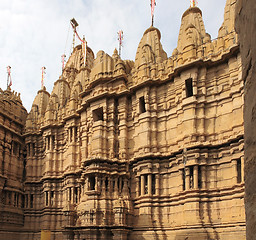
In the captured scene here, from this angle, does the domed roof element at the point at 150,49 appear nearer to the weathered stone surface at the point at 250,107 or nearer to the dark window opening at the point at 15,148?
the dark window opening at the point at 15,148

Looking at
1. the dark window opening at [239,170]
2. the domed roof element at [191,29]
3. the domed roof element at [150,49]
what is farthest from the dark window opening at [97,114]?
Result: the dark window opening at [239,170]

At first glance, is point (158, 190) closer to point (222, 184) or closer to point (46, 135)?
point (222, 184)

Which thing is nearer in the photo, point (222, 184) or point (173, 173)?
point (222, 184)

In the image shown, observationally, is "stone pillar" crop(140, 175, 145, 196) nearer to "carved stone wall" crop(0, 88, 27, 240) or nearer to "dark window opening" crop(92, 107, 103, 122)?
"dark window opening" crop(92, 107, 103, 122)

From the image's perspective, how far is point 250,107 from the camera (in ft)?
8.51

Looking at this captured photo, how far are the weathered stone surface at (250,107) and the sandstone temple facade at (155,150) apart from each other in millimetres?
15142

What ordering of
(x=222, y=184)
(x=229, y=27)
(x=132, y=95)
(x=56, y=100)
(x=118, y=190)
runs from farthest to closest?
(x=56, y=100)
(x=132, y=95)
(x=118, y=190)
(x=229, y=27)
(x=222, y=184)

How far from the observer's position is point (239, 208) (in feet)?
55.2

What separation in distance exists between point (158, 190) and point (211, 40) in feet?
33.2

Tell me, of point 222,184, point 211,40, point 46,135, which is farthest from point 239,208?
point 46,135

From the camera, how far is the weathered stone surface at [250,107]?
8.22 ft

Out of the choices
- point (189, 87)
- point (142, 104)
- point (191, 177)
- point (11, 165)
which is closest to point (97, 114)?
point (142, 104)

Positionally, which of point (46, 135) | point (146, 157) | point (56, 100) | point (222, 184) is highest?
point (56, 100)

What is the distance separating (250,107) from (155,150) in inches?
747
